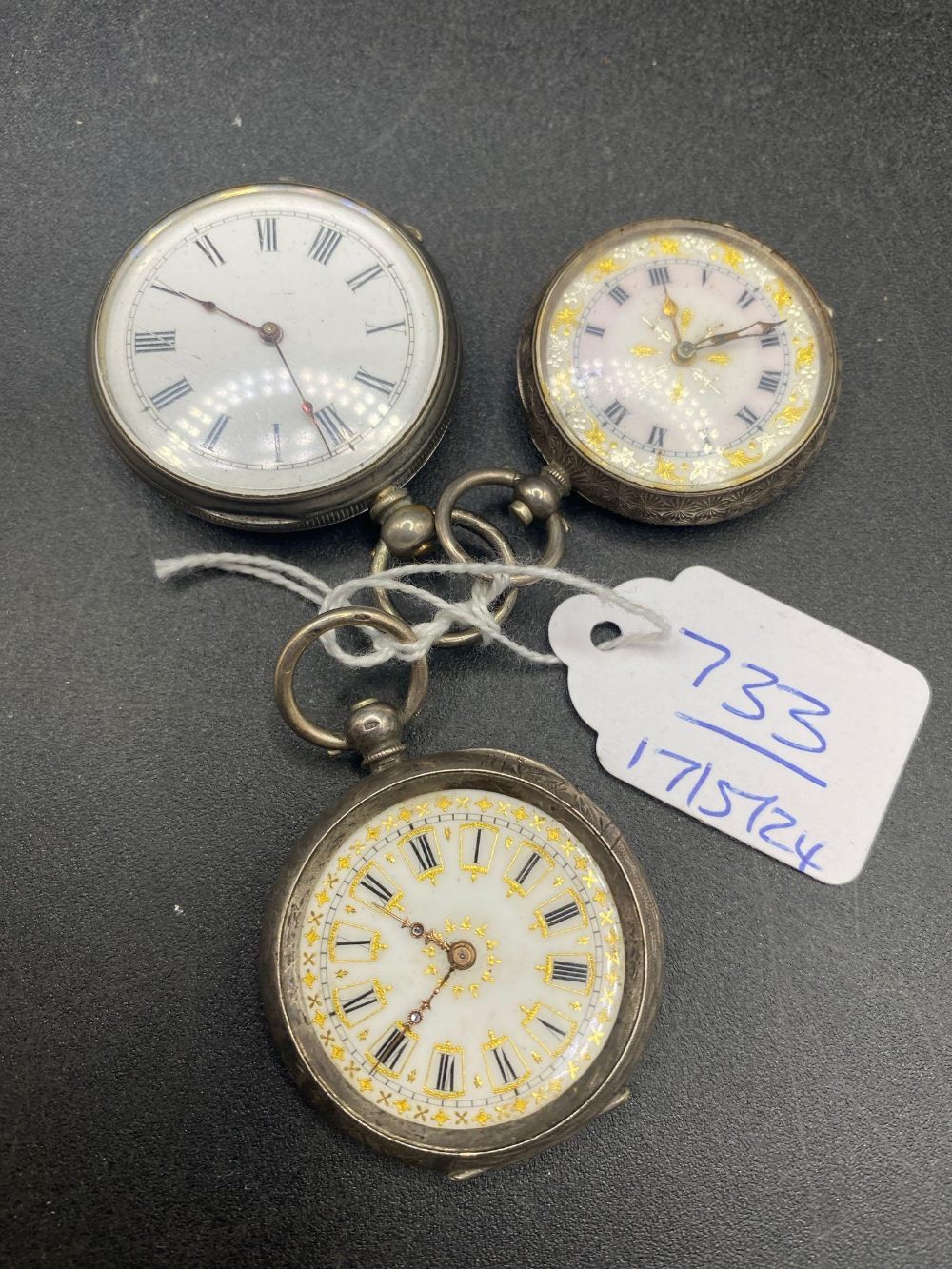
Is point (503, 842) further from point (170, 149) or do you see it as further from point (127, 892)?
point (170, 149)

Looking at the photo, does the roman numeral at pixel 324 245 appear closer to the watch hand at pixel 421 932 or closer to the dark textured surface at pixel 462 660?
the dark textured surface at pixel 462 660

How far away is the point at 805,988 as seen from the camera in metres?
1.55

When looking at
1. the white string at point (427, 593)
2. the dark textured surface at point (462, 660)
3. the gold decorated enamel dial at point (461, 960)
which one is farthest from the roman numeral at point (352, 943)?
the white string at point (427, 593)

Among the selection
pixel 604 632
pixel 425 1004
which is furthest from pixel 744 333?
pixel 425 1004

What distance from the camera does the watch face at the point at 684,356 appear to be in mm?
1562

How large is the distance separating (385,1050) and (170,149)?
1549mm

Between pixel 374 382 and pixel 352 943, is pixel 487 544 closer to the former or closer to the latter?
pixel 374 382

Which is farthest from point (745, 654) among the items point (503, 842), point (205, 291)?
point (205, 291)

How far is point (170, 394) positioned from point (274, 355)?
0.55 feet

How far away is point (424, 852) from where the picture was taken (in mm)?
1401

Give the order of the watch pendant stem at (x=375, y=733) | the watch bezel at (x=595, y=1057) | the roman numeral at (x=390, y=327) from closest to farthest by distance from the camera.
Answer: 1. the watch bezel at (x=595, y=1057)
2. the watch pendant stem at (x=375, y=733)
3. the roman numeral at (x=390, y=327)

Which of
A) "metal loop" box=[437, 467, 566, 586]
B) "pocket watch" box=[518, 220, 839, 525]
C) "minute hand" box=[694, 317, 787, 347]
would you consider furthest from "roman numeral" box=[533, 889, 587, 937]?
"minute hand" box=[694, 317, 787, 347]

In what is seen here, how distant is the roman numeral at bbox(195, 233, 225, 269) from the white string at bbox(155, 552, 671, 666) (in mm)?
454

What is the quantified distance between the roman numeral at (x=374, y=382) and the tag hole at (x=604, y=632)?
49cm
